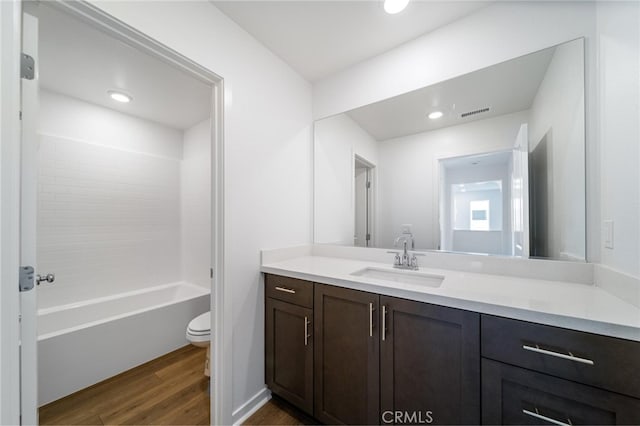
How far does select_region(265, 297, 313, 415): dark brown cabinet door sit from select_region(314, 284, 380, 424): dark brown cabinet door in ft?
0.20

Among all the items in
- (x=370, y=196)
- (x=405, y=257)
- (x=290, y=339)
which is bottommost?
(x=290, y=339)

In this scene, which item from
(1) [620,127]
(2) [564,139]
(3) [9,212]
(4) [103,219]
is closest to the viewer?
(3) [9,212]

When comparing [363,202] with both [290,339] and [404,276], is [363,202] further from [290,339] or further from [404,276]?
[290,339]

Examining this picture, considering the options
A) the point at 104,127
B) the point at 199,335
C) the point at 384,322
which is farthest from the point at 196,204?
the point at 384,322

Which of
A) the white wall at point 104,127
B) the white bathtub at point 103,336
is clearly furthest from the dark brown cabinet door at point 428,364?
the white wall at point 104,127

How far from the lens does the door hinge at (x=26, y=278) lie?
83 cm

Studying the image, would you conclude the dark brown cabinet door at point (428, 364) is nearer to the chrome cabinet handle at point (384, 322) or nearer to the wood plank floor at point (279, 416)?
the chrome cabinet handle at point (384, 322)

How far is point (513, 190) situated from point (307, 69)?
1772 mm

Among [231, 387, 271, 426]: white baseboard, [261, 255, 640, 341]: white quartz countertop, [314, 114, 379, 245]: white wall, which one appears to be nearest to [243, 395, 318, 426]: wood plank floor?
[231, 387, 271, 426]: white baseboard

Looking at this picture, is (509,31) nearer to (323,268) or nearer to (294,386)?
(323,268)

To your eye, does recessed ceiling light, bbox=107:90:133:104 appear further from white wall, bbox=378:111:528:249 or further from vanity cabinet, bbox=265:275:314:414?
white wall, bbox=378:111:528:249

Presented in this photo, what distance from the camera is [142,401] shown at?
1.63 metres

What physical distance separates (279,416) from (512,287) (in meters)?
1.58

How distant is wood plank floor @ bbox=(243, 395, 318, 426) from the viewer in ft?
4.77
